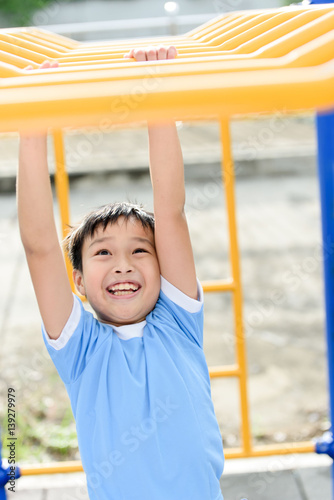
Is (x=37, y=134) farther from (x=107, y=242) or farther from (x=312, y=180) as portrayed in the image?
(x=312, y=180)

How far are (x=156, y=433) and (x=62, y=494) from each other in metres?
1.31

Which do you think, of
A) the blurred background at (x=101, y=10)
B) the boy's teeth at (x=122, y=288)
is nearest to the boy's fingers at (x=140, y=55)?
the boy's teeth at (x=122, y=288)

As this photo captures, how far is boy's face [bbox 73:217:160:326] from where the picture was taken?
148 centimetres

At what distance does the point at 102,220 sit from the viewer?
5.12 ft

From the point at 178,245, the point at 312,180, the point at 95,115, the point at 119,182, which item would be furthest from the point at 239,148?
the point at 95,115

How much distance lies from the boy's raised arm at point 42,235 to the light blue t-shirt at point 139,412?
0.14 ft

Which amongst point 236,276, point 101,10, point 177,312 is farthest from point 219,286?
point 101,10

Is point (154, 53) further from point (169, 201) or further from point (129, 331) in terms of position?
point (129, 331)

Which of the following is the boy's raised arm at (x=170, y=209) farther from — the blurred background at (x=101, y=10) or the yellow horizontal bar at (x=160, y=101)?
the blurred background at (x=101, y=10)

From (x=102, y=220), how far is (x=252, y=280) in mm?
3271

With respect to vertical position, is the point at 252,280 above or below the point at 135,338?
below

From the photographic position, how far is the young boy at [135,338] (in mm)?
1395

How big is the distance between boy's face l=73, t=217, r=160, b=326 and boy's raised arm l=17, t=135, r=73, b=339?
7cm

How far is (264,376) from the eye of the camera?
11.6 feet
